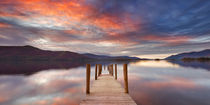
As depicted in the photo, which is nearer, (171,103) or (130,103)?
(130,103)

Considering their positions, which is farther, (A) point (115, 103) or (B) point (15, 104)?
(B) point (15, 104)

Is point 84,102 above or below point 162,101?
above

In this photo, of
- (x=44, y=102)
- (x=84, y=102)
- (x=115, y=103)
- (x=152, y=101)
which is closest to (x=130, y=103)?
(x=115, y=103)

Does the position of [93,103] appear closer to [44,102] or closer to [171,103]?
[44,102]

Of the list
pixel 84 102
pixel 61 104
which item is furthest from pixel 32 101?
pixel 84 102

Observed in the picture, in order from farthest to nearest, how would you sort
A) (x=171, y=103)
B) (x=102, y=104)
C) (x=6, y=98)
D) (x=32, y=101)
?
(x=6, y=98) → (x=32, y=101) → (x=171, y=103) → (x=102, y=104)

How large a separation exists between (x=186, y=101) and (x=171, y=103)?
5.70 feet

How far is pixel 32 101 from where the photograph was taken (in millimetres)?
9906

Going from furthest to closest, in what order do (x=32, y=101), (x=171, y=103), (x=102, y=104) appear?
(x=32, y=101) < (x=171, y=103) < (x=102, y=104)

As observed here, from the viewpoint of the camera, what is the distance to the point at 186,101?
9656mm

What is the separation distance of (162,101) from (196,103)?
2790 millimetres

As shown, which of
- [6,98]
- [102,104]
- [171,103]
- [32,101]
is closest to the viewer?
[102,104]

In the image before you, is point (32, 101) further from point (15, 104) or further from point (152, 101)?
point (152, 101)

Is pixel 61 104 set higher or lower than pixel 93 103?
lower
